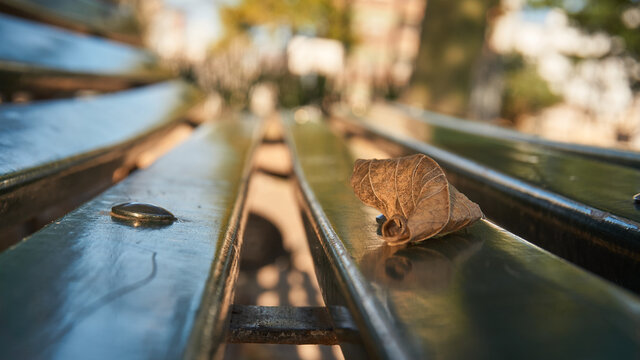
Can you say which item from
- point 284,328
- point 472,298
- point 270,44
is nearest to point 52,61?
point 284,328

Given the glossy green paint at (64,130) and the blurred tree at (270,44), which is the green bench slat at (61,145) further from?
the blurred tree at (270,44)

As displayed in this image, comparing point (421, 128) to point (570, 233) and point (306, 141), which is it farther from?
point (570, 233)

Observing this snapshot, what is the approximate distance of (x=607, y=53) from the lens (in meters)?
7.32

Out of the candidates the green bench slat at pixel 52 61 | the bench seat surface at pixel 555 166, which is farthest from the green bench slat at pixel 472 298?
the green bench slat at pixel 52 61

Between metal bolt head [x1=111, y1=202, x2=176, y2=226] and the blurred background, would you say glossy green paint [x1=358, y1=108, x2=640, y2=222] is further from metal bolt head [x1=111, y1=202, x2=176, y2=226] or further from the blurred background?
metal bolt head [x1=111, y1=202, x2=176, y2=226]

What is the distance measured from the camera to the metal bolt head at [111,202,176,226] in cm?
64

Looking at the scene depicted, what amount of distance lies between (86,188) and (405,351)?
0.89 metres

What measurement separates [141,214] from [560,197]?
25.6 inches

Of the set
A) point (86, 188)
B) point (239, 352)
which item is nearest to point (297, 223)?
point (239, 352)

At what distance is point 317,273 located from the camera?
682mm

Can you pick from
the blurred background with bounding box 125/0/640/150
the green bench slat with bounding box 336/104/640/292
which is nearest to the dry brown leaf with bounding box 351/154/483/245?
the green bench slat with bounding box 336/104/640/292

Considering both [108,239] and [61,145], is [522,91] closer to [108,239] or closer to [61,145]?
[61,145]

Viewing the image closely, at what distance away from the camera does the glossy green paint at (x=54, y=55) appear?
1.48 metres

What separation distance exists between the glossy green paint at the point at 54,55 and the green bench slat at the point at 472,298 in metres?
1.22
